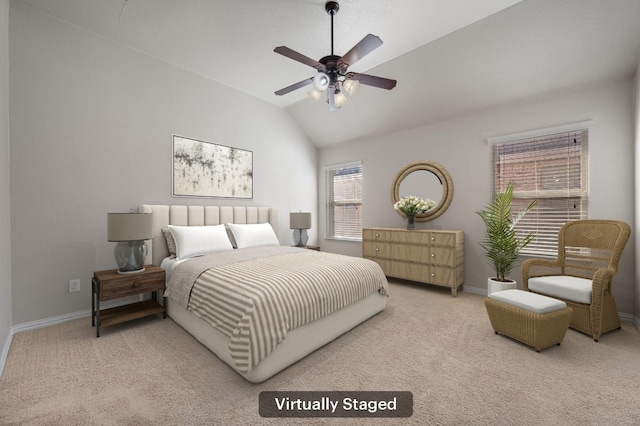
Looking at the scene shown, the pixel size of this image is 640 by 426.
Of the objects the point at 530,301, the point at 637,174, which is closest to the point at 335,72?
the point at 530,301

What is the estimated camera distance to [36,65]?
2.64 metres

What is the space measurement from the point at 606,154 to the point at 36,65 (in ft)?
19.8

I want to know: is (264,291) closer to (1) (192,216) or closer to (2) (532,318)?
(2) (532,318)

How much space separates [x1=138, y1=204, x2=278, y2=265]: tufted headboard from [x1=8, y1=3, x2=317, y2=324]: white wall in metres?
0.21

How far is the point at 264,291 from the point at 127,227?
1706 mm

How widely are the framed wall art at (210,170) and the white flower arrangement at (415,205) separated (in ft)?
8.31

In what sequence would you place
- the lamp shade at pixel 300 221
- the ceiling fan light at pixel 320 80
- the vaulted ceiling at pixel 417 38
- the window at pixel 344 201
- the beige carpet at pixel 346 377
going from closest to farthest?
1. the beige carpet at pixel 346 377
2. the ceiling fan light at pixel 320 80
3. the vaulted ceiling at pixel 417 38
4. the lamp shade at pixel 300 221
5. the window at pixel 344 201

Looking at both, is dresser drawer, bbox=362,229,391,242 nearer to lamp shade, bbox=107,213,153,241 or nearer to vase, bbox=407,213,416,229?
vase, bbox=407,213,416,229

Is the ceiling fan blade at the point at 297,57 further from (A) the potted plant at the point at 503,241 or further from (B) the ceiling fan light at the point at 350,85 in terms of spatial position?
(A) the potted plant at the point at 503,241

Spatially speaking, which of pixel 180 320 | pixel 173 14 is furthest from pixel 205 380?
pixel 173 14

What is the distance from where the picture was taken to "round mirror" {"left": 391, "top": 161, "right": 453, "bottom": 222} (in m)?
4.04

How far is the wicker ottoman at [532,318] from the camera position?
2.09m

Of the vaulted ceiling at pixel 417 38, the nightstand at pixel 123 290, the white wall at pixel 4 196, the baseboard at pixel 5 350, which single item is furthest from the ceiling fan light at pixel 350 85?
the baseboard at pixel 5 350

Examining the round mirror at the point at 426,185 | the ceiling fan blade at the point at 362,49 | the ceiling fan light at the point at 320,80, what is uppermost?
the ceiling fan blade at the point at 362,49
